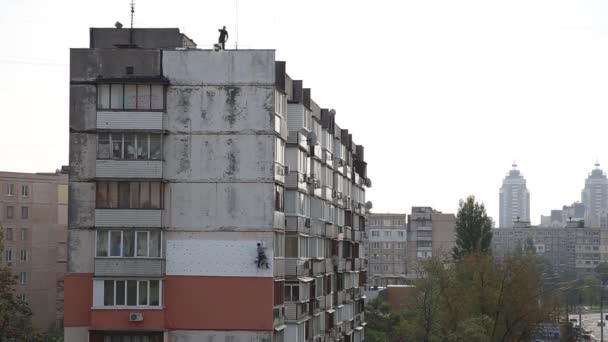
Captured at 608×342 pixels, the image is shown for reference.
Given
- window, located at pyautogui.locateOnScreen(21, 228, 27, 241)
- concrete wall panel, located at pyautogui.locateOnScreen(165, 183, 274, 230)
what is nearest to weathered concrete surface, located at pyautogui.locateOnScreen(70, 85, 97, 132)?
concrete wall panel, located at pyautogui.locateOnScreen(165, 183, 274, 230)

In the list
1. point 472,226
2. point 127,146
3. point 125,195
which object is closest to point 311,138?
point 127,146

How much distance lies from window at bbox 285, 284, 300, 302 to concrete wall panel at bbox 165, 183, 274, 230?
21.0ft

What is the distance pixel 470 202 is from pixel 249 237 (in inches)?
3484

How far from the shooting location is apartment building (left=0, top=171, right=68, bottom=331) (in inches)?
4628

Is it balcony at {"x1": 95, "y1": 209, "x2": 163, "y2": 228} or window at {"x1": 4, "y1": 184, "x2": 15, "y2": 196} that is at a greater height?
window at {"x1": 4, "y1": 184, "x2": 15, "y2": 196}

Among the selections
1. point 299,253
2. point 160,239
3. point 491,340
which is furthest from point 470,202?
point 160,239

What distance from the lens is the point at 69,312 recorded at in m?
49.1

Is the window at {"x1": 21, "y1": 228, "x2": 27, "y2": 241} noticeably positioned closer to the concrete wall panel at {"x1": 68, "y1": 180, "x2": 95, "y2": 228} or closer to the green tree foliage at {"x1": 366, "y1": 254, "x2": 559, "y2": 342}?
the green tree foliage at {"x1": 366, "y1": 254, "x2": 559, "y2": 342}

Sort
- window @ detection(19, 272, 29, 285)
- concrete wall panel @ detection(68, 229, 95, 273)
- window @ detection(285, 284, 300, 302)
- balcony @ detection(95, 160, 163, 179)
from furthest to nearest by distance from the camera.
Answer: window @ detection(19, 272, 29, 285)
window @ detection(285, 284, 300, 302)
concrete wall panel @ detection(68, 229, 95, 273)
balcony @ detection(95, 160, 163, 179)

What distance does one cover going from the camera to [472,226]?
135 metres

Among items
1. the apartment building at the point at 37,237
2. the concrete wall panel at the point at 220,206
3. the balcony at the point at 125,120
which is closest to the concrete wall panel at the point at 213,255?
the concrete wall panel at the point at 220,206

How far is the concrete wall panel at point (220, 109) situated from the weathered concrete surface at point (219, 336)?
8497 millimetres

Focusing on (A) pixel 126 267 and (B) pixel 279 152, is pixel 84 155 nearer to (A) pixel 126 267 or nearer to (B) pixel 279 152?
(A) pixel 126 267

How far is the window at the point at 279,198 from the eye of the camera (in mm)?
50812
